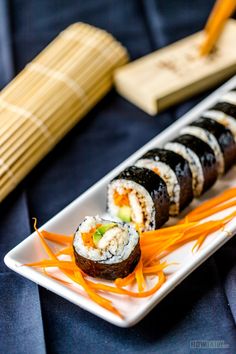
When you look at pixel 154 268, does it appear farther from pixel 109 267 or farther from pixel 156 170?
pixel 156 170

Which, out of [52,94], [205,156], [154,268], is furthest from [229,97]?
[154,268]

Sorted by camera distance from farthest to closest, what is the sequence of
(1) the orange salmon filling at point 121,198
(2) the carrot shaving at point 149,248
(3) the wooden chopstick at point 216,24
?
(3) the wooden chopstick at point 216,24, (1) the orange salmon filling at point 121,198, (2) the carrot shaving at point 149,248

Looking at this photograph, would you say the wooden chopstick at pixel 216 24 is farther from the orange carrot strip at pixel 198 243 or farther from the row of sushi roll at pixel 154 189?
the orange carrot strip at pixel 198 243

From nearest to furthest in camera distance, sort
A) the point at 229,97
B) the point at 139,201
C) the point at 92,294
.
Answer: the point at 92,294
the point at 139,201
the point at 229,97

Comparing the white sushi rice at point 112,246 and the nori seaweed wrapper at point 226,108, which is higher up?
the white sushi rice at point 112,246

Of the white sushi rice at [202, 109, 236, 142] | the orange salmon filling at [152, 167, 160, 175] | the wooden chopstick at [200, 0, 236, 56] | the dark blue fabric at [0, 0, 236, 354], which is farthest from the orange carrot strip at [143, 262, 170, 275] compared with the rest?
the wooden chopstick at [200, 0, 236, 56]

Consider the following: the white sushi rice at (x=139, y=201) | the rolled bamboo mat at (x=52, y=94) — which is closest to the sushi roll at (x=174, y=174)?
the white sushi rice at (x=139, y=201)

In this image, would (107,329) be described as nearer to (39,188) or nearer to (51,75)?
(39,188)

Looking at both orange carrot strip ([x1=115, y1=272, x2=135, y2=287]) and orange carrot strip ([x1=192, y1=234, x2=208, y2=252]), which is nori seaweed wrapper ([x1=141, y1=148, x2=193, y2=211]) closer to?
orange carrot strip ([x1=192, y1=234, x2=208, y2=252])
